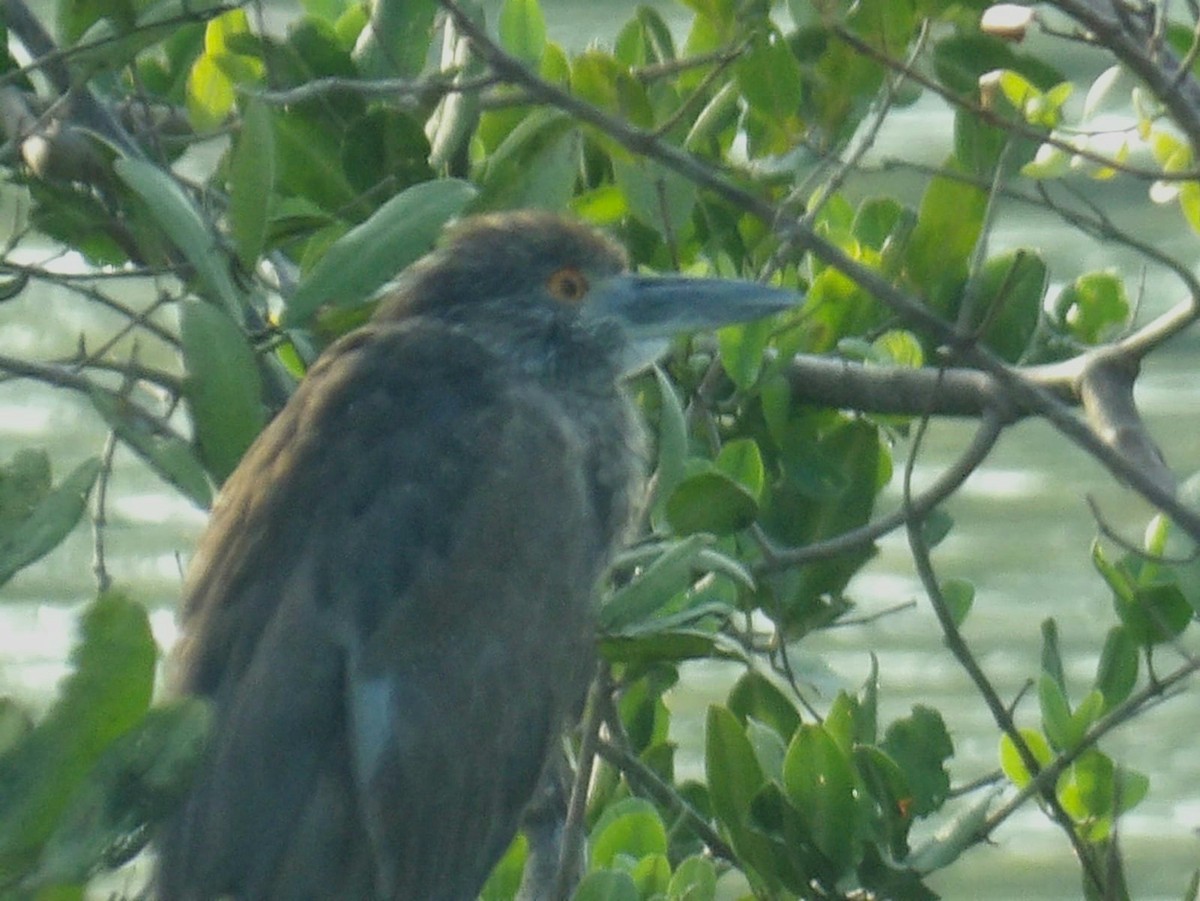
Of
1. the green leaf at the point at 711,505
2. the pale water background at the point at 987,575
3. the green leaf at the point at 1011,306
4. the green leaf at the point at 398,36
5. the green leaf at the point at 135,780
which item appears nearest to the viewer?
the green leaf at the point at 135,780

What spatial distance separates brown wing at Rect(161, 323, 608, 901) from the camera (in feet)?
9.98


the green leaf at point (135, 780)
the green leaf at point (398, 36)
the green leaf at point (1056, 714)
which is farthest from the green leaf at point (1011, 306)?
the green leaf at point (135, 780)

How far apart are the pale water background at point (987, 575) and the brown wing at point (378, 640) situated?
283cm

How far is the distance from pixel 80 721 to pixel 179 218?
1150 millimetres

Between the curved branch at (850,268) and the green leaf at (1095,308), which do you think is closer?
the curved branch at (850,268)

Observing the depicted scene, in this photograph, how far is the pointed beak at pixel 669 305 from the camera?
3326mm

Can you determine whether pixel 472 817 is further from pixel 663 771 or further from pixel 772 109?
pixel 772 109

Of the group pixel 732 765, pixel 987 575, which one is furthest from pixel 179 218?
pixel 987 575

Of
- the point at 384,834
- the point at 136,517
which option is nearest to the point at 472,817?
the point at 384,834

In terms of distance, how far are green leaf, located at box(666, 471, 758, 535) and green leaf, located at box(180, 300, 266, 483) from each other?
51 centimetres

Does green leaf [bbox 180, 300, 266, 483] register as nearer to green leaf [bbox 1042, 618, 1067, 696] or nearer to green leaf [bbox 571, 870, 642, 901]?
green leaf [bbox 571, 870, 642, 901]

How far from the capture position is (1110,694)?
3299mm

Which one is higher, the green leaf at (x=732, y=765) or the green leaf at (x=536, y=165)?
the green leaf at (x=536, y=165)

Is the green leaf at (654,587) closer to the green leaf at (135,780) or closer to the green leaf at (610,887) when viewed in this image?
the green leaf at (610,887)
